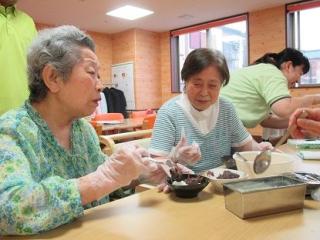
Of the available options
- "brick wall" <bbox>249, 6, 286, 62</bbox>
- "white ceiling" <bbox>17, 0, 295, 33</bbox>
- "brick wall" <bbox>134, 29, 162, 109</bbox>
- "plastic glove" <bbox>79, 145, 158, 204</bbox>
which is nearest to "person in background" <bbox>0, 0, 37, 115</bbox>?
"plastic glove" <bbox>79, 145, 158, 204</bbox>

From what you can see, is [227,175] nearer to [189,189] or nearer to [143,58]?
[189,189]

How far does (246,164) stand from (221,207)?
0.30 m

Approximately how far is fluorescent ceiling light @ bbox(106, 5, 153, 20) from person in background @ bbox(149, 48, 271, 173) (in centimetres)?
405

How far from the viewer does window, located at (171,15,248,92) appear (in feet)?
19.2

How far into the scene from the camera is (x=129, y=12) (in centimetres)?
552

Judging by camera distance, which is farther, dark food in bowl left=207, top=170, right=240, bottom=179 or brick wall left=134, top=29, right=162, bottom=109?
brick wall left=134, top=29, right=162, bottom=109

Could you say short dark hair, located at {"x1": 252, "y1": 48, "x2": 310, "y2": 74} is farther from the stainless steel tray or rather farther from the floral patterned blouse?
the floral patterned blouse

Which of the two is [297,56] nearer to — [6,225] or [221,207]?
[221,207]

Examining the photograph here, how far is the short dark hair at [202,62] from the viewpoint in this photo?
4.83 feet

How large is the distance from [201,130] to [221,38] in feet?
16.9

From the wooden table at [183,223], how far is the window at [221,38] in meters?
4.80

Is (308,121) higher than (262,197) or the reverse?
higher

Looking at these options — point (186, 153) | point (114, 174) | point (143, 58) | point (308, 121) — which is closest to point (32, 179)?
point (114, 174)

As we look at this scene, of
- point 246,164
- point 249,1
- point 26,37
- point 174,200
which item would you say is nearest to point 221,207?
point 174,200
